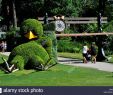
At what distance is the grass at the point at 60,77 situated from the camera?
25.4 meters

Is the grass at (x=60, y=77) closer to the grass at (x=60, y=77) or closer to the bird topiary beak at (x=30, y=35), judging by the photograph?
the grass at (x=60, y=77)

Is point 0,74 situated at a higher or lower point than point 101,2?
lower

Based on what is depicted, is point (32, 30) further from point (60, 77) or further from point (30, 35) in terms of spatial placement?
point (60, 77)

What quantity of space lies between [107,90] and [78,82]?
19.1ft

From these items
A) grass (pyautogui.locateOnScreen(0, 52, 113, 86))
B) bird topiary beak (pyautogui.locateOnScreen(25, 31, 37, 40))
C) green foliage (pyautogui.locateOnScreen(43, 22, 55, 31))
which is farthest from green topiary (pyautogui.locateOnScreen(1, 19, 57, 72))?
green foliage (pyautogui.locateOnScreen(43, 22, 55, 31))

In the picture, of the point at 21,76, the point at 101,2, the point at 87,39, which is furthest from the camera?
the point at 87,39

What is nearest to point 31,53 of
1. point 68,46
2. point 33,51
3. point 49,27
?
point 33,51

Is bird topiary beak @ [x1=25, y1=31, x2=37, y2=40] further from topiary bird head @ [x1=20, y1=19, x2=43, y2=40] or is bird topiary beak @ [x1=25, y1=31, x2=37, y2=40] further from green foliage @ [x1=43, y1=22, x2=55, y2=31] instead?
green foliage @ [x1=43, y1=22, x2=55, y2=31]

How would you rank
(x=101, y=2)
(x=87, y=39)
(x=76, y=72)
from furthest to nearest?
(x=87, y=39)
(x=101, y=2)
(x=76, y=72)

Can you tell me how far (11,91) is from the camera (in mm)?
19781

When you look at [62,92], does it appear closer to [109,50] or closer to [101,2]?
[101,2]

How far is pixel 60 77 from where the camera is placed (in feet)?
92.3

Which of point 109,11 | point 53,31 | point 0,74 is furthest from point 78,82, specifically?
point 109,11

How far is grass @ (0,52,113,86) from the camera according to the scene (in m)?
25.4
